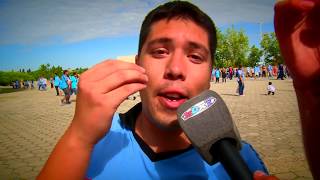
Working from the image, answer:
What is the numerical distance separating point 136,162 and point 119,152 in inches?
6.0

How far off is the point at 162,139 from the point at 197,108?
0.69 m

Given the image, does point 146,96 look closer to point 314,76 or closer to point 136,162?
point 136,162

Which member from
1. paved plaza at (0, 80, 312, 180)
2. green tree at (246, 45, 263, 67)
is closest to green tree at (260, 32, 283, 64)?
green tree at (246, 45, 263, 67)

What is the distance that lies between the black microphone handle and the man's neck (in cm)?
64

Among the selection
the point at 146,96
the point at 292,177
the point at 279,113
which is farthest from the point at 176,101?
the point at 279,113

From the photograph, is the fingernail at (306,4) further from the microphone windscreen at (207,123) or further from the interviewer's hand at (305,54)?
the microphone windscreen at (207,123)

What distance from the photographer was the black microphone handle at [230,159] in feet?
4.15

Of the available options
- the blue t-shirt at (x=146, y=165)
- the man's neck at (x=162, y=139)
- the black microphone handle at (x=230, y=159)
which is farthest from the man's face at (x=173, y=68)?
the black microphone handle at (x=230, y=159)

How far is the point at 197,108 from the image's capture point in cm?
160

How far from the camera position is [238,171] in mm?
1273

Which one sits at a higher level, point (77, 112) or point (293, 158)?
point (77, 112)

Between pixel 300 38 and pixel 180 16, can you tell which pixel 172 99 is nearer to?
pixel 180 16

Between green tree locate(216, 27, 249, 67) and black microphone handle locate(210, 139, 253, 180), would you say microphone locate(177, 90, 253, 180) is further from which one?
green tree locate(216, 27, 249, 67)

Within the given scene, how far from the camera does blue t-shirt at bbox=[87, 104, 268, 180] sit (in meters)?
1.95
